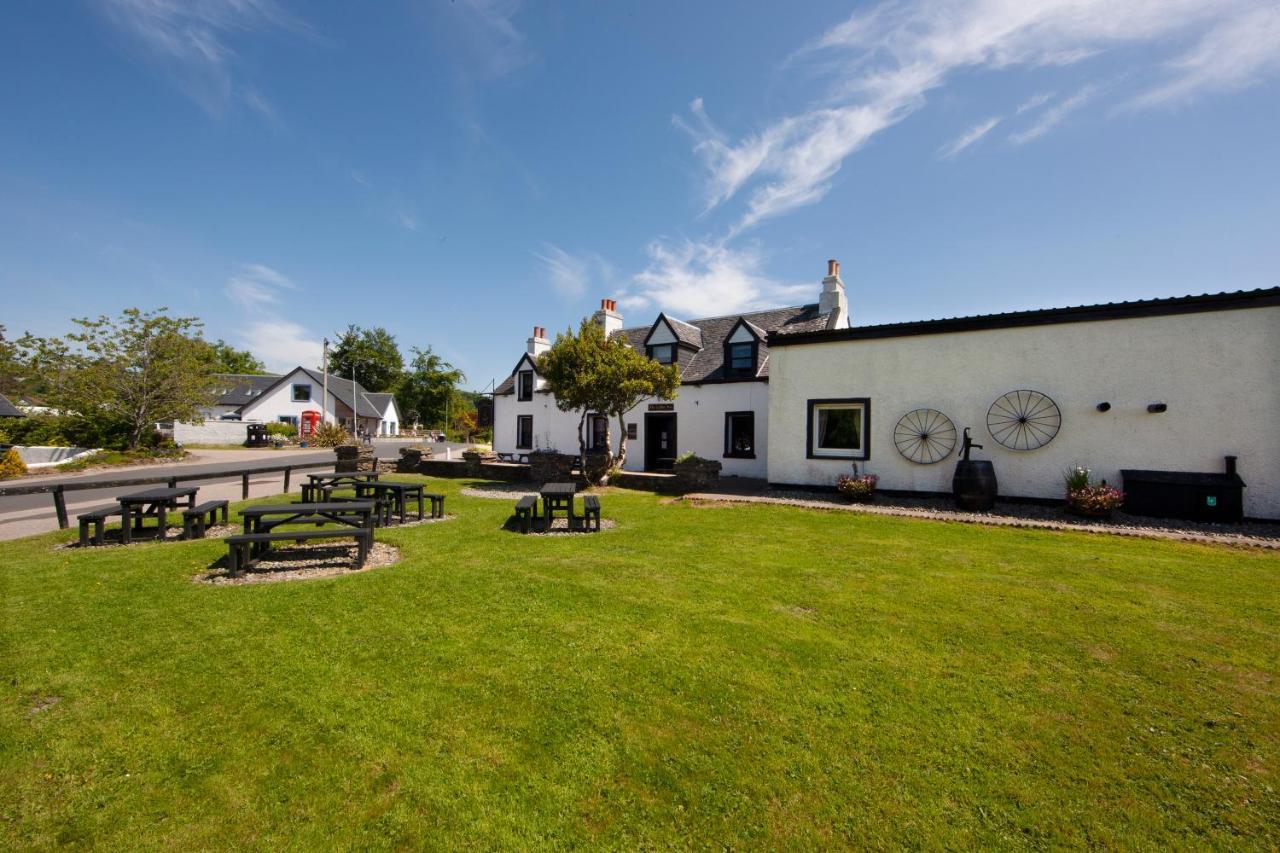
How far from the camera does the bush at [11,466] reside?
63.8 feet

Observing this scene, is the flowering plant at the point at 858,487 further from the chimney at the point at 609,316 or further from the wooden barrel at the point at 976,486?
the chimney at the point at 609,316

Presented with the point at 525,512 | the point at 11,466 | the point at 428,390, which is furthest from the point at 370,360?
the point at 525,512

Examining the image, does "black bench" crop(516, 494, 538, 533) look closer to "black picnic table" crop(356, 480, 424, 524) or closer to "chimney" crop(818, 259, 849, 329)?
"black picnic table" crop(356, 480, 424, 524)

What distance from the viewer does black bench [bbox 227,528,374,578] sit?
22.0ft

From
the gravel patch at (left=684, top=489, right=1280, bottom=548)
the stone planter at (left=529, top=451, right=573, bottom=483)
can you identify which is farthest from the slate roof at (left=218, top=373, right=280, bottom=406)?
the gravel patch at (left=684, top=489, right=1280, bottom=548)

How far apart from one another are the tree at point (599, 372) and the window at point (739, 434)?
359cm

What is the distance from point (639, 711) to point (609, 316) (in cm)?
2068

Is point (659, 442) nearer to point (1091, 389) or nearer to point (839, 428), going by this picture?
point (839, 428)

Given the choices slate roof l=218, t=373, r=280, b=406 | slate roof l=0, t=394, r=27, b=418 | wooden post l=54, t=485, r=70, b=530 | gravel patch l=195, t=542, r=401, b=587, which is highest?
slate roof l=218, t=373, r=280, b=406

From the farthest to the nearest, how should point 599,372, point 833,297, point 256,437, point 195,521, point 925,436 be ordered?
point 256,437
point 833,297
point 599,372
point 925,436
point 195,521

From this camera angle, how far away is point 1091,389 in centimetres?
1143

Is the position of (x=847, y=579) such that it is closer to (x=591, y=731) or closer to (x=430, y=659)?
(x=591, y=731)

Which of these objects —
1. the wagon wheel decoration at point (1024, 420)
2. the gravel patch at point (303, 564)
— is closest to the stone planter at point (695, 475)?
the wagon wheel decoration at point (1024, 420)

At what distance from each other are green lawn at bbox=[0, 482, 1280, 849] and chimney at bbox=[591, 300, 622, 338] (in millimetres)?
17389
